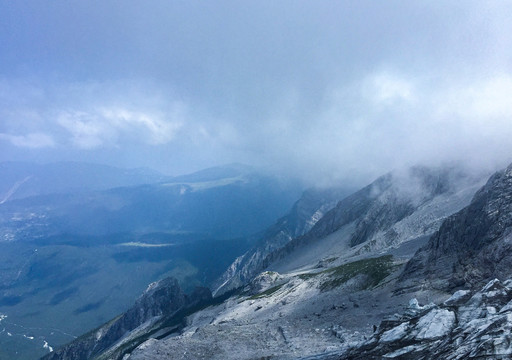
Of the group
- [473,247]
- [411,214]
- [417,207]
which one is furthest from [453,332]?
[417,207]

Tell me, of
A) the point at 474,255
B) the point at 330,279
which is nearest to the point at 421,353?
the point at 474,255

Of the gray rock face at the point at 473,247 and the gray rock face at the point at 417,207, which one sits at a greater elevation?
the gray rock face at the point at 417,207

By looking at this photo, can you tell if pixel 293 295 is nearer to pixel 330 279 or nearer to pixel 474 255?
pixel 330 279

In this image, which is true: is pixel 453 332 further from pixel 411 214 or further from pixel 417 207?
pixel 417 207

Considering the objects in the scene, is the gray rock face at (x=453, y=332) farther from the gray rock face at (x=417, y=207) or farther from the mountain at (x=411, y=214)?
the gray rock face at (x=417, y=207)

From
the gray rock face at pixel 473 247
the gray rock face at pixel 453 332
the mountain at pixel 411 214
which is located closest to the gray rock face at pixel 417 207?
the mountain at pixel 411 214

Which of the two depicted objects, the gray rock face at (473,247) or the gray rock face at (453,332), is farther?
the gray rock face at (473,247)
